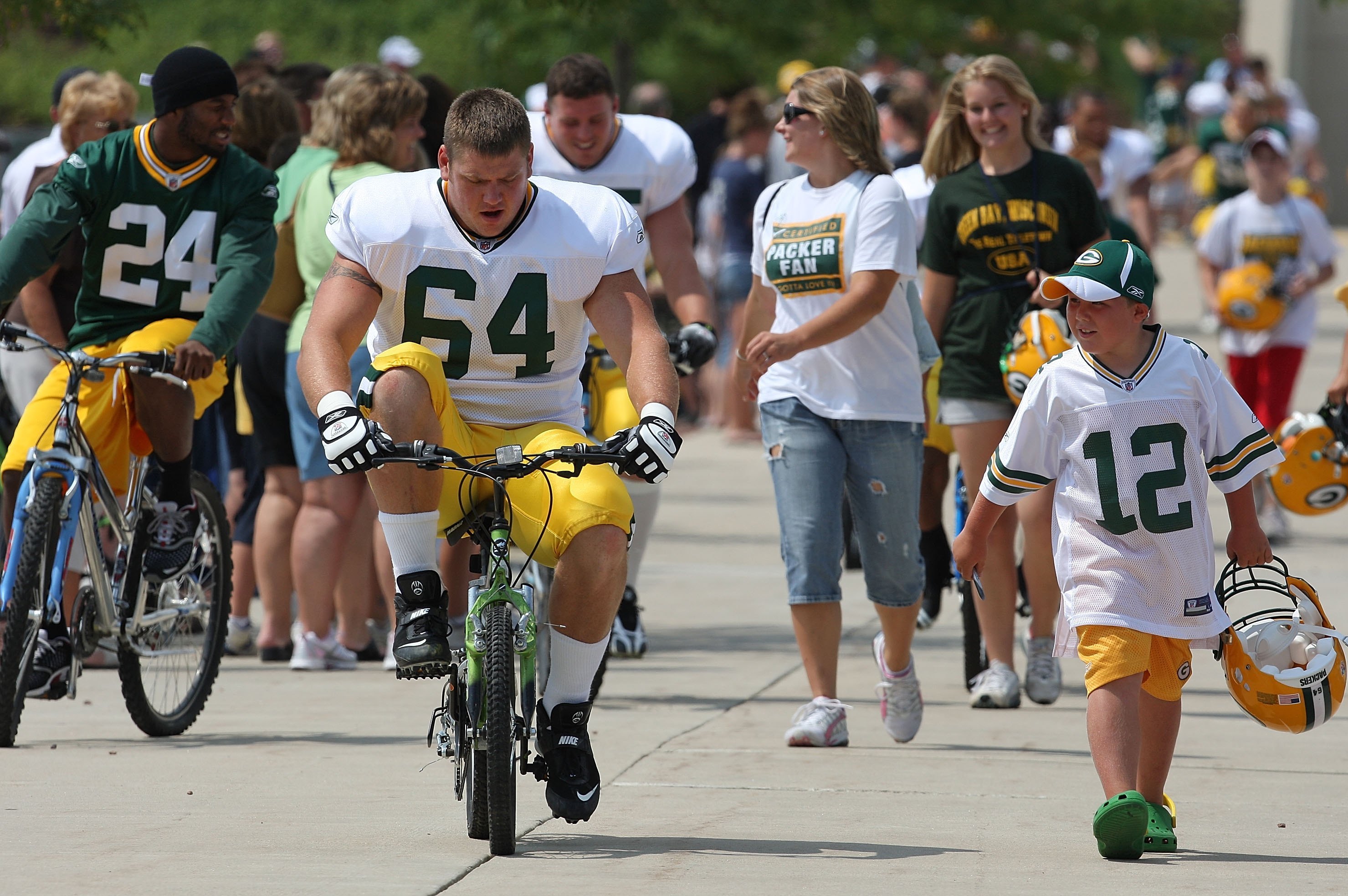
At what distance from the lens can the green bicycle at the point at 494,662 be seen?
15.9ft

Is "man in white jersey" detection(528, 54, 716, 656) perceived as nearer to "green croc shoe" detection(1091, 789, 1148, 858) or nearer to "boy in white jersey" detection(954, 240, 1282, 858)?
"boy in white jersey" detection(954, 240, 1282, 858)

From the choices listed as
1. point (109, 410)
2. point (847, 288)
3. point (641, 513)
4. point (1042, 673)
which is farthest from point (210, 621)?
point (1042, 673)

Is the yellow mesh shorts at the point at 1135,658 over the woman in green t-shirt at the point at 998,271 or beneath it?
beneath

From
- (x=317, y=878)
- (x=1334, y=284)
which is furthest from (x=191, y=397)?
(x=1334, y=284)

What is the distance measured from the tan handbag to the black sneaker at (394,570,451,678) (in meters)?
3.29

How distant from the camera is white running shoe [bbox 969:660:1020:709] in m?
Answer: 7.54

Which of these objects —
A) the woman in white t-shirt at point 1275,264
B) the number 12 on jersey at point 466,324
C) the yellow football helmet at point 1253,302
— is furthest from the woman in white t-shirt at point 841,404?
the woman in white t-shirt at point 1275,264

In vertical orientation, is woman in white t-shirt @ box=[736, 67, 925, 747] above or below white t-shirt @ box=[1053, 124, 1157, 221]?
below

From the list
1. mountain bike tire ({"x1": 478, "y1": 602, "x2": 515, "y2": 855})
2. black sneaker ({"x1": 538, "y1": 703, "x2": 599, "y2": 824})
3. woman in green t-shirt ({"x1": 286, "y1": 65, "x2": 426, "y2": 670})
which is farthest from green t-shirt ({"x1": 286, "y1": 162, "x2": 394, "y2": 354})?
mountain bike tire ({"x1": 478, "y1": 602, "x2": 515, "y2": 855})

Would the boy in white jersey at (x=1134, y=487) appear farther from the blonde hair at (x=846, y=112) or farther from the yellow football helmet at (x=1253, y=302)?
the yellow football helmet at (x=1253, y=302)

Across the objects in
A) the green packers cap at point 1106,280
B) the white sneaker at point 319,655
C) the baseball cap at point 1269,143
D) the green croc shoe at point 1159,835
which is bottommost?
the green croc shoe at point 1159,835

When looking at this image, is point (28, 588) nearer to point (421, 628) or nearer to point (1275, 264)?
point (421, 628)

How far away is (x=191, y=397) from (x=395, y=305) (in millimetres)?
1764

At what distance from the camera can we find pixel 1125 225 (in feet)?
30.7
